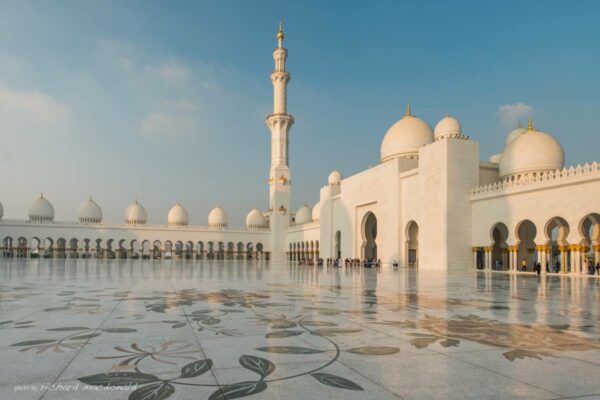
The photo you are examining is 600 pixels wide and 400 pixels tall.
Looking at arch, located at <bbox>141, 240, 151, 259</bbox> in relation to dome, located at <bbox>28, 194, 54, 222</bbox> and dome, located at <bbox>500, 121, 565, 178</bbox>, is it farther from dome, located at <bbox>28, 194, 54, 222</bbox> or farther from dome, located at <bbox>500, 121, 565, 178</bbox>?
dome, located at <bbox>500, 121, 565, 178</bbox>

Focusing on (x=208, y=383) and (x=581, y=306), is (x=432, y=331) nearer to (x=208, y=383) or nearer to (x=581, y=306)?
(x=208, y=383)

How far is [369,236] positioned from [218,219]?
76.4ft

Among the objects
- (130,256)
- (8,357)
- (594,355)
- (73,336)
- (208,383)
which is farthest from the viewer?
(130,256)

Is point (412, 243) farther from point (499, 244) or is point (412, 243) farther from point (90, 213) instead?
point (90, 213)

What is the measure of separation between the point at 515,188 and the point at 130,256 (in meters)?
37.0

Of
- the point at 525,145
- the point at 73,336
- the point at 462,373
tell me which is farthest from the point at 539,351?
the point at 525,145

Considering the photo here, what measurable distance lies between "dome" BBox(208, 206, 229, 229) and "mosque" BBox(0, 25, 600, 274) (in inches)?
66.9

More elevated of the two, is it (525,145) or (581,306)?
(525,145)

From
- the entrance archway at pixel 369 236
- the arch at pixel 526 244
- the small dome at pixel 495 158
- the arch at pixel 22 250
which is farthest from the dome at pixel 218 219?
the arch at pixel 526 244

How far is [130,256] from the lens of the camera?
46125mm

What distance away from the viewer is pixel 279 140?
41.4 metres

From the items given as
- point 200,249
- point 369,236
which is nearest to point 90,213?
point 200,249

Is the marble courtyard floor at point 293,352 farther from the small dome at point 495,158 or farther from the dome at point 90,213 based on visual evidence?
the dome at point 90,213

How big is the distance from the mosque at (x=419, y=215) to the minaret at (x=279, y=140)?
0.30 feet
